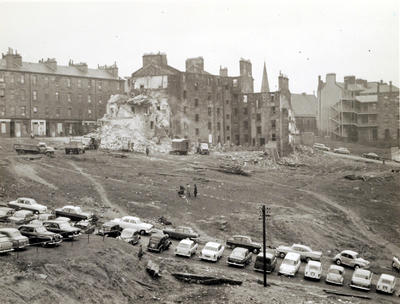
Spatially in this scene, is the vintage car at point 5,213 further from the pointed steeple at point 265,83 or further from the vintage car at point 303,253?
the pointed steeple at point 265,83

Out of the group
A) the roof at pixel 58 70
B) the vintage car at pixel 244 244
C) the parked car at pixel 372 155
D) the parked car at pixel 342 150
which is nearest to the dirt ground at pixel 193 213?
the vintage car at pixel 244 244

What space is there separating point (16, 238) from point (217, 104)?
225ft

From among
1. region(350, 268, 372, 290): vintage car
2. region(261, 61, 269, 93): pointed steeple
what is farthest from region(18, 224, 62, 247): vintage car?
region(261, 61, 269, 93): pointed steeple

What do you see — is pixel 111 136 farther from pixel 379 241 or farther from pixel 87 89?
pixel 379 241

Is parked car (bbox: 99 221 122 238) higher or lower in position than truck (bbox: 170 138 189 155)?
lower

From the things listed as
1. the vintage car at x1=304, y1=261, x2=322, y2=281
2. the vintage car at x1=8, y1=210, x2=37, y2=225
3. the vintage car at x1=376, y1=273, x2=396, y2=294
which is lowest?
the vintage car at x1=376, y1=273, x2=396, y2=294

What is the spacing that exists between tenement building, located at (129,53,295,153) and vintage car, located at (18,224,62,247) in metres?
56.7

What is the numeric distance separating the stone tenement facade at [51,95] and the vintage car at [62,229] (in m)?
54.5

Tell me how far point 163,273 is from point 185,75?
62.9 metres

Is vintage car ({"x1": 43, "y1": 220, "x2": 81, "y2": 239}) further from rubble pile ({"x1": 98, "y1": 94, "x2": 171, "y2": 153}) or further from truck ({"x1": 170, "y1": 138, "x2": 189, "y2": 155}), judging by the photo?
rubble pile ({"x1": 98, "y1": 94, "x2": 171, "y2": 153})

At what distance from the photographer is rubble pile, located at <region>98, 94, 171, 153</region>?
7794 centimetres

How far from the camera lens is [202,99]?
292 feet

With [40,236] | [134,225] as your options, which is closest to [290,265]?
[134,225]

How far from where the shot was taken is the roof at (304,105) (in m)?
111
